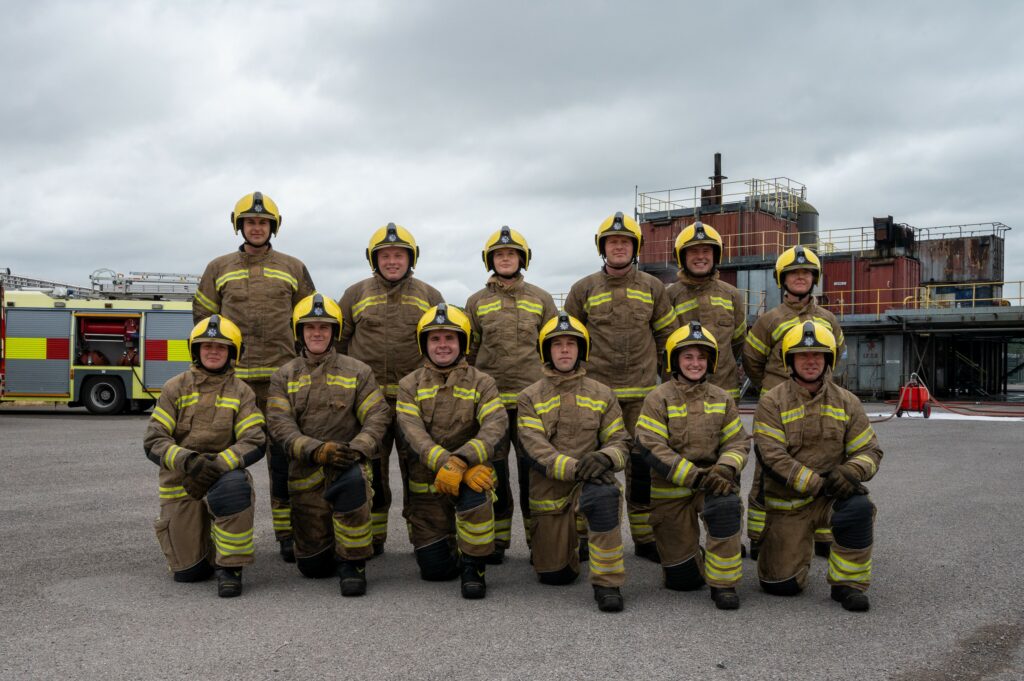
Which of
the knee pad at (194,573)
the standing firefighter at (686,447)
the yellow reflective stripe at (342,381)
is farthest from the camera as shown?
the yellow reflective stripe at (342,381)

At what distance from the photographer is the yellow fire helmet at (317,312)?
17.0 feet

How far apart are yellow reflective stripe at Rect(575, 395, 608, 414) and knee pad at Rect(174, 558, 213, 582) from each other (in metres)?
2.43

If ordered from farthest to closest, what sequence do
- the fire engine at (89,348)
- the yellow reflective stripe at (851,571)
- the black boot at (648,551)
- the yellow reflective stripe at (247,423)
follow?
the fire engine at (89,348) → the black boot at (648,551) → the yellow reflective stripe at (247,423) → the yellow reflective stripe at (851,571)

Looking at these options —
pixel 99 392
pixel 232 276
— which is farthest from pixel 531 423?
pixel 99 392

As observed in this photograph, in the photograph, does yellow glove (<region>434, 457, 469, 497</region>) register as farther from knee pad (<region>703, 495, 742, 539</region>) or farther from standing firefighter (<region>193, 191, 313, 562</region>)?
standing firefighter (<region>193, 191, 313, 562</region>)

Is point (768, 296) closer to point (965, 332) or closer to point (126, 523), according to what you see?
point (965, 332)

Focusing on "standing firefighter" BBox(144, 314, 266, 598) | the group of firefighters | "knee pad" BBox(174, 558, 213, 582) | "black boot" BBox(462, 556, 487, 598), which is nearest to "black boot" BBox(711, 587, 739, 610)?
the group of firefighters

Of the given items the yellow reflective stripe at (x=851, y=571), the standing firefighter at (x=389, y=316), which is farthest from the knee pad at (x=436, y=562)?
the yellow reflective stripe at (x=851, y=571)

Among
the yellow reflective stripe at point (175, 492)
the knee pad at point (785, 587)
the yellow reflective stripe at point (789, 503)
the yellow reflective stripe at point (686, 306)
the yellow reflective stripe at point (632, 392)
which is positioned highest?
the yellow reflective stripe at point (686, 306)

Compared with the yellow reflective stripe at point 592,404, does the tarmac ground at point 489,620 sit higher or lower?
lower

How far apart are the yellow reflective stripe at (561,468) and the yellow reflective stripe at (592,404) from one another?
38 centimetres

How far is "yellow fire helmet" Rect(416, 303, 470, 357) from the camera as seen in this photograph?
5117mm

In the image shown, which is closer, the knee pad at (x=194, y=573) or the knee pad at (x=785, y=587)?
the knee pad at (x=785, y=587)

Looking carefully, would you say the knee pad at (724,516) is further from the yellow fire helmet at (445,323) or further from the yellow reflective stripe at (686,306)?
the yellow fire helmet at (445,323)
